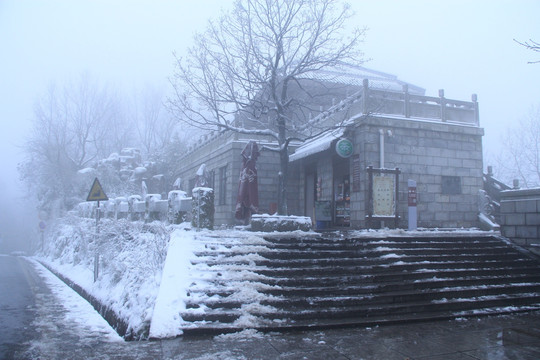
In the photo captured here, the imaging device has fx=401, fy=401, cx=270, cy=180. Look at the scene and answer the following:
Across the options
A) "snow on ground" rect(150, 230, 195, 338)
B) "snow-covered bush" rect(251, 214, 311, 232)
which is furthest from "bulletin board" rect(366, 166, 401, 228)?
"snow on ground" rect(150, 230, 195, 338)

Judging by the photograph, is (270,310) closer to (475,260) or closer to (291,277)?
(291,277)

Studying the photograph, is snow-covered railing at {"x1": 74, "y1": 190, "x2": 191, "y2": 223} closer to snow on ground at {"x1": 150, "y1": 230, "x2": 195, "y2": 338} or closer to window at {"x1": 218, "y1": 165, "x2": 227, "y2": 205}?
snow on ground at {"x1": 150, "y1": 230, "x2": 195, "y2": 338}

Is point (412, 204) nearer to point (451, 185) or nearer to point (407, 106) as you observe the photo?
point (451, 185)

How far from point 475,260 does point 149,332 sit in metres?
7.85

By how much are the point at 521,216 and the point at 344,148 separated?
18.9 feet

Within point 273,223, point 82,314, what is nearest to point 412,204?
point 273,223

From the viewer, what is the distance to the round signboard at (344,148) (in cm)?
1422

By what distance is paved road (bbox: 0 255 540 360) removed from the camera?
5000mm

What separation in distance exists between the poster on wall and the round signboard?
1.50m

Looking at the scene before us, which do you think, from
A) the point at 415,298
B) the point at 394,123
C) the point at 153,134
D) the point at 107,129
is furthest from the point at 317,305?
the point at 153,134

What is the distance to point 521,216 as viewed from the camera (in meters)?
10.9

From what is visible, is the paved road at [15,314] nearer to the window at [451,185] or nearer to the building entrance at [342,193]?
the building entrance at [342,193]

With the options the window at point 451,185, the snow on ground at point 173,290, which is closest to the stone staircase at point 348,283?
the snow on ground at point 173,290

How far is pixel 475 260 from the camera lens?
32.1 feet
